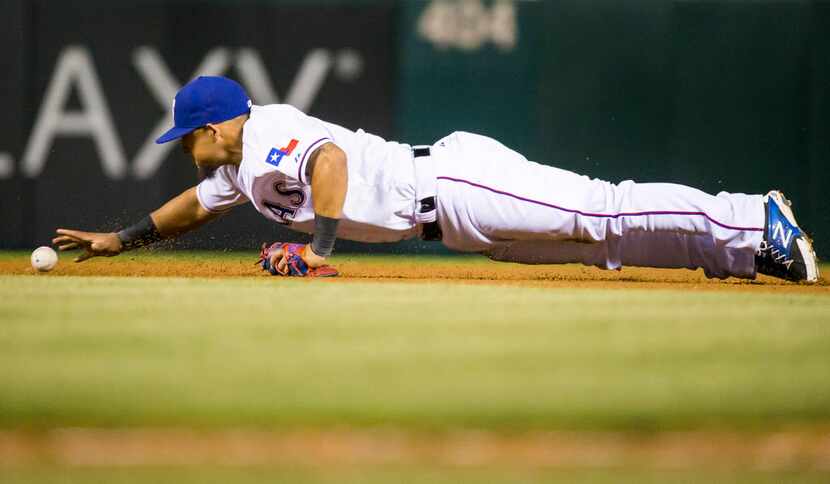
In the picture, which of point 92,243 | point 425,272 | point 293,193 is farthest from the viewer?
point 425,272

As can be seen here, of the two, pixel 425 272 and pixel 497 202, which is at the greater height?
pixel 497 202

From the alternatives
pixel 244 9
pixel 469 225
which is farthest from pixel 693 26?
pixel 469 225

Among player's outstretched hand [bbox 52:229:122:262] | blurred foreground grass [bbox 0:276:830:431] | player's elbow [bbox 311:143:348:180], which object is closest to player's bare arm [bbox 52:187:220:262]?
Result: player's outstretched hand [bbox 52:229:122:262]

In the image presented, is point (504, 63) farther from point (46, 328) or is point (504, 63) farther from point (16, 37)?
point (46, 328)

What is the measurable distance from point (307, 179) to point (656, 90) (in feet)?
10.4

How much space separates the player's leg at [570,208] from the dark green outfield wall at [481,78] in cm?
231

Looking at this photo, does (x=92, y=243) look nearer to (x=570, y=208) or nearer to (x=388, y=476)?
(x=570, y=208)

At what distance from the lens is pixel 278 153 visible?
12.9 ft

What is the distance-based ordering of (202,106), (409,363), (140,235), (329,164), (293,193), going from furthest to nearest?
(140,235) → (293,193) → (202,106) → (329,164) → (409,363)

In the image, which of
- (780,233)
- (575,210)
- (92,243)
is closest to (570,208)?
(575,210)

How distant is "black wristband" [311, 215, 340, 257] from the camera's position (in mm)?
3939

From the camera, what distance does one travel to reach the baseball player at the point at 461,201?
4.02 metres

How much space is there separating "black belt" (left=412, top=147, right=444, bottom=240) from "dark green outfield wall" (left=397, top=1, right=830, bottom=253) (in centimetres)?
228

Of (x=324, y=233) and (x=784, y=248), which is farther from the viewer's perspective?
(x=784, y=248)
